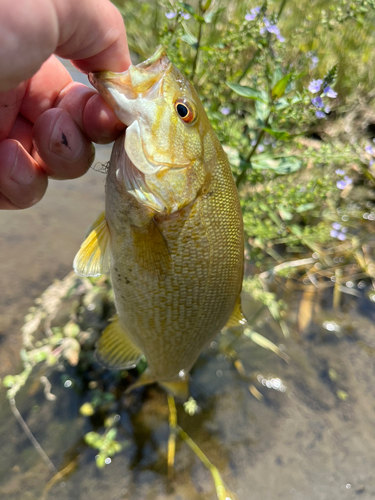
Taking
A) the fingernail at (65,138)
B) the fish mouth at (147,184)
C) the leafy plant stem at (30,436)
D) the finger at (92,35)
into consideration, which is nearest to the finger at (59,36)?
the finger at (92,35)

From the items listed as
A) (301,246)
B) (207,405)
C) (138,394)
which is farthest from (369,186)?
(138,394)

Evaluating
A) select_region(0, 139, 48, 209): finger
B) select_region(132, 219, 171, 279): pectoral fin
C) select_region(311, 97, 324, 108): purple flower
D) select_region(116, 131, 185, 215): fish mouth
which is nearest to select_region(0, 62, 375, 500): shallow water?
select_region(0, 139, 48, 209): finger

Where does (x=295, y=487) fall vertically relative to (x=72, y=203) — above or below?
below

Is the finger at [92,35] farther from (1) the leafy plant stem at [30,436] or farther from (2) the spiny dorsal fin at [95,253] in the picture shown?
(1) the leafy plant stem at [30,436]

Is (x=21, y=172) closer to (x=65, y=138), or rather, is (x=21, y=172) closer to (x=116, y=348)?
(x=65, y=138)

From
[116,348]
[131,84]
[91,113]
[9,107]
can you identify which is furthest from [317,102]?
[116,348]

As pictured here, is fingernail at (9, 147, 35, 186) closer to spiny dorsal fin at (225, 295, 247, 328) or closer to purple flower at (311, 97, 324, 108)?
spiny dorsal fin at (225, 295, 247, 328)

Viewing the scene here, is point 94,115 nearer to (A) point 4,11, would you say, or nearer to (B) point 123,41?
(B) point 123,41
